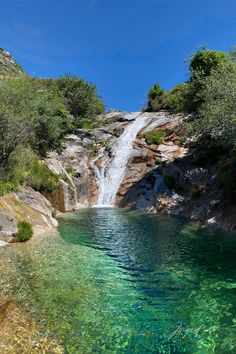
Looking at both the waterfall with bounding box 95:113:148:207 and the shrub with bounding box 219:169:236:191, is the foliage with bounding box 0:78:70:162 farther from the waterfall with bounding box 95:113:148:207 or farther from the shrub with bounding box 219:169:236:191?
the shrub with bounding box 219:169:236:191

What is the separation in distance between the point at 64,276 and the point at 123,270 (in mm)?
3087

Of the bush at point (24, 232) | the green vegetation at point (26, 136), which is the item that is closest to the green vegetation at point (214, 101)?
the bush at point (24, 232)

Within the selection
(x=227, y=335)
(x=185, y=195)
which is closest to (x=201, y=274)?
(x=227, y=335)

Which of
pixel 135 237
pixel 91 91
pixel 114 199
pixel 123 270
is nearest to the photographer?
pixel 123 270

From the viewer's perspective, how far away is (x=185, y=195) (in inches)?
1556

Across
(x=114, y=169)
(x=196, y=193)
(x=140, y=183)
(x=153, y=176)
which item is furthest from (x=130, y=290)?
(x=114, y=169)

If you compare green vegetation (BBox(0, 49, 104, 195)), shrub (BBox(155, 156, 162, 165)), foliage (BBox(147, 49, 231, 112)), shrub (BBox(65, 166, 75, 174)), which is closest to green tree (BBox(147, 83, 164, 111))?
foliage (BBox(147, 49, 231, 112))

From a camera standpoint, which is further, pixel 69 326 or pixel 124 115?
Result: pixel 124 115

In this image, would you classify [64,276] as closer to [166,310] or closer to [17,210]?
[166,310]

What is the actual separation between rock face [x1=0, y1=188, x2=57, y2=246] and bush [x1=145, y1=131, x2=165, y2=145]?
977 inches

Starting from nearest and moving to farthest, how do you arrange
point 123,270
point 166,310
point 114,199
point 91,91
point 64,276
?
point 166,310, point 64,276, point 123,270, point 114,199, point 91,91

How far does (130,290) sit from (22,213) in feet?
46.4

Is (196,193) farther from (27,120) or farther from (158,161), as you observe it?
(27,120)

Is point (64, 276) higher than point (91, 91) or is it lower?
lower
